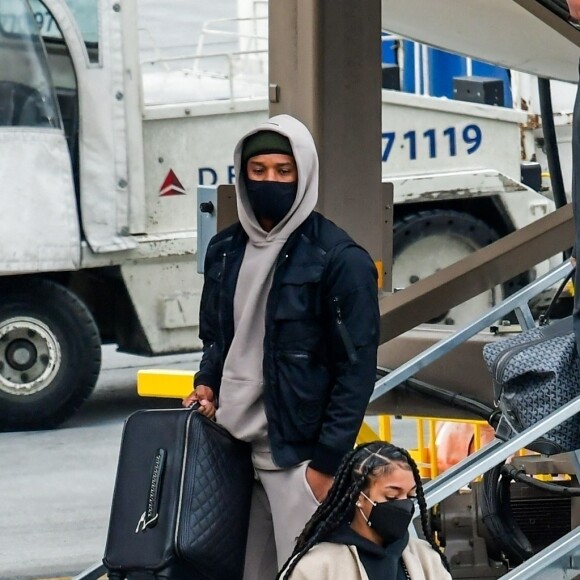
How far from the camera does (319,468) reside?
4875 millimetres

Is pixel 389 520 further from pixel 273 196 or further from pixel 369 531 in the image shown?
pixel 273 196

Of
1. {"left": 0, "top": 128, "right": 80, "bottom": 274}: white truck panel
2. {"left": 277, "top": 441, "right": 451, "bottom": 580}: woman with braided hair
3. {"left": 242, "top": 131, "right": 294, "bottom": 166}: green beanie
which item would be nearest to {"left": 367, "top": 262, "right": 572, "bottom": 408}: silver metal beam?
{"left": 242, "top": 131, "right": 294, "bottom": 166}: green beanie

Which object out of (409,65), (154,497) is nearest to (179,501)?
(154,497)

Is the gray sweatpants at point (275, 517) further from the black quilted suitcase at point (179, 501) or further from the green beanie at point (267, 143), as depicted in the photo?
the green beanie at point (267, 143)

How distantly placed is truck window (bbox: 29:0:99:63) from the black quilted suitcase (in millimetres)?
6489

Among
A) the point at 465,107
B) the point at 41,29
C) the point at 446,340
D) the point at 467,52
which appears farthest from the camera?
the point at 465,107

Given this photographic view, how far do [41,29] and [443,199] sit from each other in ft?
10.8

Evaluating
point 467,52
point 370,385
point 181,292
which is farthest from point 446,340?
point 181,292

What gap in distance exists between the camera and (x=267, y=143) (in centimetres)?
497

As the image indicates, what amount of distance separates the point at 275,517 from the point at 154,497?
0.36 m

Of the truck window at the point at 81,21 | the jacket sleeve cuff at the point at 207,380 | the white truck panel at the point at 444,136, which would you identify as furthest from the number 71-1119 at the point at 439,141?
the jacket sleeve cuff at the point at 207,380

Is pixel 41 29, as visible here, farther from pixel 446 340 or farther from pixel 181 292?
pixel 446 340

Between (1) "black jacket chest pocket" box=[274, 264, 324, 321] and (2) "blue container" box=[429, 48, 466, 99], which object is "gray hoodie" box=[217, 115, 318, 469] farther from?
(2) "blue container" box=[429, 48, 466, 99]

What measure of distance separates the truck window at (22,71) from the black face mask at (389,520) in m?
7.45
